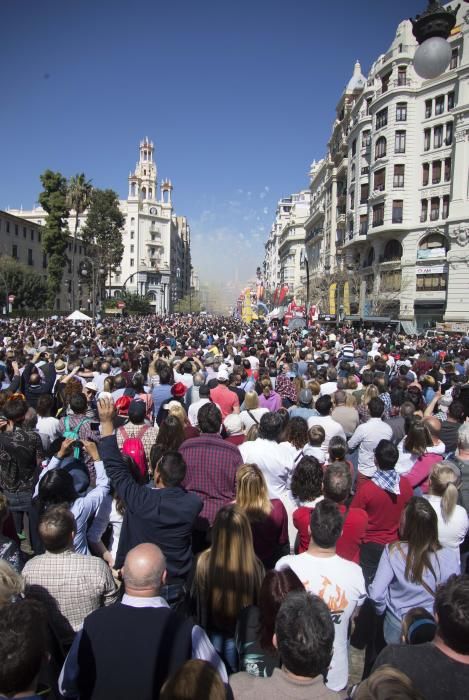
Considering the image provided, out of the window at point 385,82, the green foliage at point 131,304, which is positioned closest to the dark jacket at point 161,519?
the window at point 385,82

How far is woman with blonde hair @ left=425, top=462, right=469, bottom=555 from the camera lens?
11.8 ft

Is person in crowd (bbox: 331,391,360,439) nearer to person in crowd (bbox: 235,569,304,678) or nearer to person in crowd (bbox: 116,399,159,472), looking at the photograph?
person in crowd (bbox: 116,399,159,472)

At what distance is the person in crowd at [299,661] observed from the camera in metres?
1.93

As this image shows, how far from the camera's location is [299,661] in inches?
76.2

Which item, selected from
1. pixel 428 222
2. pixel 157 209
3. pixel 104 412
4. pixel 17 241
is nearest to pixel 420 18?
pixel 104 412

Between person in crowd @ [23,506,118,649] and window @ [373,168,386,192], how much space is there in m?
45.4

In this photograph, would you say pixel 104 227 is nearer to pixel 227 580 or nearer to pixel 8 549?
pixel 8 549

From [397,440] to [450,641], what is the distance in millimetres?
5034

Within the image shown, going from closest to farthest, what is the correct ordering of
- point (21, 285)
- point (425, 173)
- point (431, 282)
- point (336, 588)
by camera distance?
point (336, 588), point (431, 282), point (425, 173), point (21, 285)

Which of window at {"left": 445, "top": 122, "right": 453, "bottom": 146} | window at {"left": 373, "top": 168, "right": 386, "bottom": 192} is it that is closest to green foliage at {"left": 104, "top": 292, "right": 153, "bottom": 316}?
window at {"left": 373, "top": 168, "right": 386, "bottom": 192}

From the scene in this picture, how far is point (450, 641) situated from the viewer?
2.02 meters

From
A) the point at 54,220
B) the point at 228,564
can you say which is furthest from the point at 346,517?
the point at 54,220

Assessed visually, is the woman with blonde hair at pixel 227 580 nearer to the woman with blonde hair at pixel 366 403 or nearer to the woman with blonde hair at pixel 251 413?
the woman with blonde hair at pixel 251 413

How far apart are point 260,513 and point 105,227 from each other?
61.8 metres
